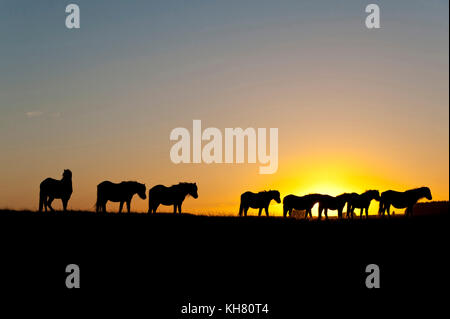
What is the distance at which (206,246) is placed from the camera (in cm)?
2780

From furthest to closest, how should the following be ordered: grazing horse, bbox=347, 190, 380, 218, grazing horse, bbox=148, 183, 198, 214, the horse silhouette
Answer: grazing horse, bbox=347, 190, 380, 218, grazing horse, bbox=148, 183, 198, 214, the horse silhouette

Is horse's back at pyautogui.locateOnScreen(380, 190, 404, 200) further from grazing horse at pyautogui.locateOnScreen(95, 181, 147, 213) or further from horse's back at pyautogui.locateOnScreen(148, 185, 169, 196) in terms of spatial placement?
grazing horse at pyautogui.locateOnScreen(95, 181, 147, 213)

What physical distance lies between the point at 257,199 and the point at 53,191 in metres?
13.2

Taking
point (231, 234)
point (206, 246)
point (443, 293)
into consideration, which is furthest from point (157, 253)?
point (443, 293)

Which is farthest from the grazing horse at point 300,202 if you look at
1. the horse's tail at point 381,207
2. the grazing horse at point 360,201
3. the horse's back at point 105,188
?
the horse's back at point 105,188

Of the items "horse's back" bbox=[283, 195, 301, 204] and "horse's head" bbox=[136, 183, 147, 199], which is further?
"horse's back" bbox=[283, 195, 301, 204]

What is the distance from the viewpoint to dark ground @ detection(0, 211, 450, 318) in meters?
22.4

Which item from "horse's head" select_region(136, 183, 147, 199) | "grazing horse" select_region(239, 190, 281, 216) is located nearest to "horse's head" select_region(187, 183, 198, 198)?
"horse's head" select_region(136, 183, 147, 199)

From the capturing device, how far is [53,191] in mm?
36156

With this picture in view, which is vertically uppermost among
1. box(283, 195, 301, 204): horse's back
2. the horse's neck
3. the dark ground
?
the horse's neck

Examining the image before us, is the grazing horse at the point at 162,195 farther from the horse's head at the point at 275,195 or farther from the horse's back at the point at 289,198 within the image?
the horse's back at the point at 289,198

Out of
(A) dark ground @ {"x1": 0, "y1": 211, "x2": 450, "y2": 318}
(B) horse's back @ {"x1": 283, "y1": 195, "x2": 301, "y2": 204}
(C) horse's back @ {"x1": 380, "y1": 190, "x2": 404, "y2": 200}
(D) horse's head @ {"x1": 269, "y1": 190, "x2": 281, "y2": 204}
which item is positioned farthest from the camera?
(C) horse's back @ {"x1": 380, "y1": 190, "x2": 404, "y2": 200}

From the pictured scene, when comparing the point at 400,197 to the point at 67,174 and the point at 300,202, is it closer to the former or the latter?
the point at 300,202

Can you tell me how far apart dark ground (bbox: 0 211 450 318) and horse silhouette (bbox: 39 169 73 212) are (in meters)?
3.04
